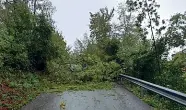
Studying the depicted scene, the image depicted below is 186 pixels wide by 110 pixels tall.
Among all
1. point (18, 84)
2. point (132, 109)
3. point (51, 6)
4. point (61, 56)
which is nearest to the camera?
point (132, 109)

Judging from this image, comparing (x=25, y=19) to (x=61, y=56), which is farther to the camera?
(x=61, y=56)

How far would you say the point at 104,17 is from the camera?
2283 inches

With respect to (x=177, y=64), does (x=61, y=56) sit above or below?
above

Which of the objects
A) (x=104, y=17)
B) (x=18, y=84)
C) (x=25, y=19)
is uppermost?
(x=104, y=17)

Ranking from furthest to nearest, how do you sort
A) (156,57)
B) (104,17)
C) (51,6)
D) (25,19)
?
1. (104,17)
2. (51,6)
3. (25,19)
4. (156,57)

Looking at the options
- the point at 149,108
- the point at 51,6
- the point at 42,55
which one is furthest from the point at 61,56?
the point at 51,6

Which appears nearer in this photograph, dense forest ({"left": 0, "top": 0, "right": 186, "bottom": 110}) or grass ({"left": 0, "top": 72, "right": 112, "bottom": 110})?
grass ({"left": 0, "top": 72, "right": 112, "bottom": 110})

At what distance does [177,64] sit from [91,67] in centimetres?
680

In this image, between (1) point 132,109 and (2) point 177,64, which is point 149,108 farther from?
(2) point 177,64

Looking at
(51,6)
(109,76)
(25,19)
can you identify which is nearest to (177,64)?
(109,76)

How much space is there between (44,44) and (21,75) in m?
4.76

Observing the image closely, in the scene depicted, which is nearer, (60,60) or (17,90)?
(17,90)

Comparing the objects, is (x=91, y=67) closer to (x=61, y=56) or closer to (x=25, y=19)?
(x=61, y=56)

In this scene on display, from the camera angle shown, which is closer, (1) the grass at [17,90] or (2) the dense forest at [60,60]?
(1) the grass at [17,90]
